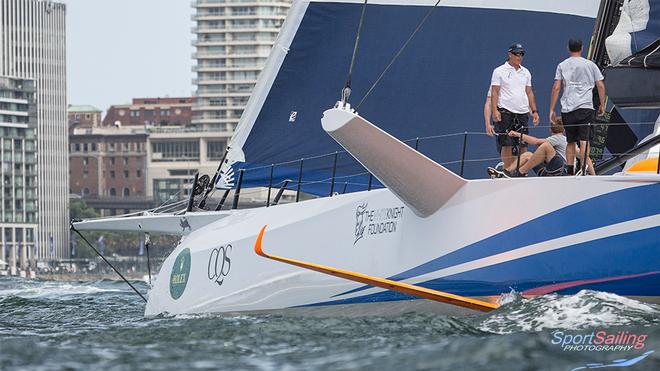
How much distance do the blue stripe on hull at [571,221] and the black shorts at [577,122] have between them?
0.83m

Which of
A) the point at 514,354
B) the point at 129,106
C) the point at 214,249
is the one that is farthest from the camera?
the point at 129,106

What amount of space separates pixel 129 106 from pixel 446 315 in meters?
110

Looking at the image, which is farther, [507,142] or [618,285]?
[507,142]

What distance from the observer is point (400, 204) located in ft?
24.7

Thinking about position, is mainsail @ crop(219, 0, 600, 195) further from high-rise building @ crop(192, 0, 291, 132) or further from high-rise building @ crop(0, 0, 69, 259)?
high-rise building @ crop(192, 0, 291, 132)

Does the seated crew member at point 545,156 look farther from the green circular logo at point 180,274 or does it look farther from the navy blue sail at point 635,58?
the green circular logo at point 180,274

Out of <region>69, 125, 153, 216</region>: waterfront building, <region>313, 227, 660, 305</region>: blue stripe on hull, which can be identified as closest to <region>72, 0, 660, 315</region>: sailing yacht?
<region>313, 227, 660, 305</region>: blue stripe on hull

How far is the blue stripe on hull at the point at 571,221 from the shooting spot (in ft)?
21.3

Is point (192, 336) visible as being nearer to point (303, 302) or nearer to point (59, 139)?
point (303, 302)

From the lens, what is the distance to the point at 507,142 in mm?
7824

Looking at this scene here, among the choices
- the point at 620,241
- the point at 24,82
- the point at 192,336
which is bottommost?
the point at 192,336

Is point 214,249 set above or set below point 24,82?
below

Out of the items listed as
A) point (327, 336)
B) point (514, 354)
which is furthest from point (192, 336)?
point (514, 354)

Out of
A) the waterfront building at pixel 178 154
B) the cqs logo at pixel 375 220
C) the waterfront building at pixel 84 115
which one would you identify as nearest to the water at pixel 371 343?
the cqs logo at pixel 375 220
